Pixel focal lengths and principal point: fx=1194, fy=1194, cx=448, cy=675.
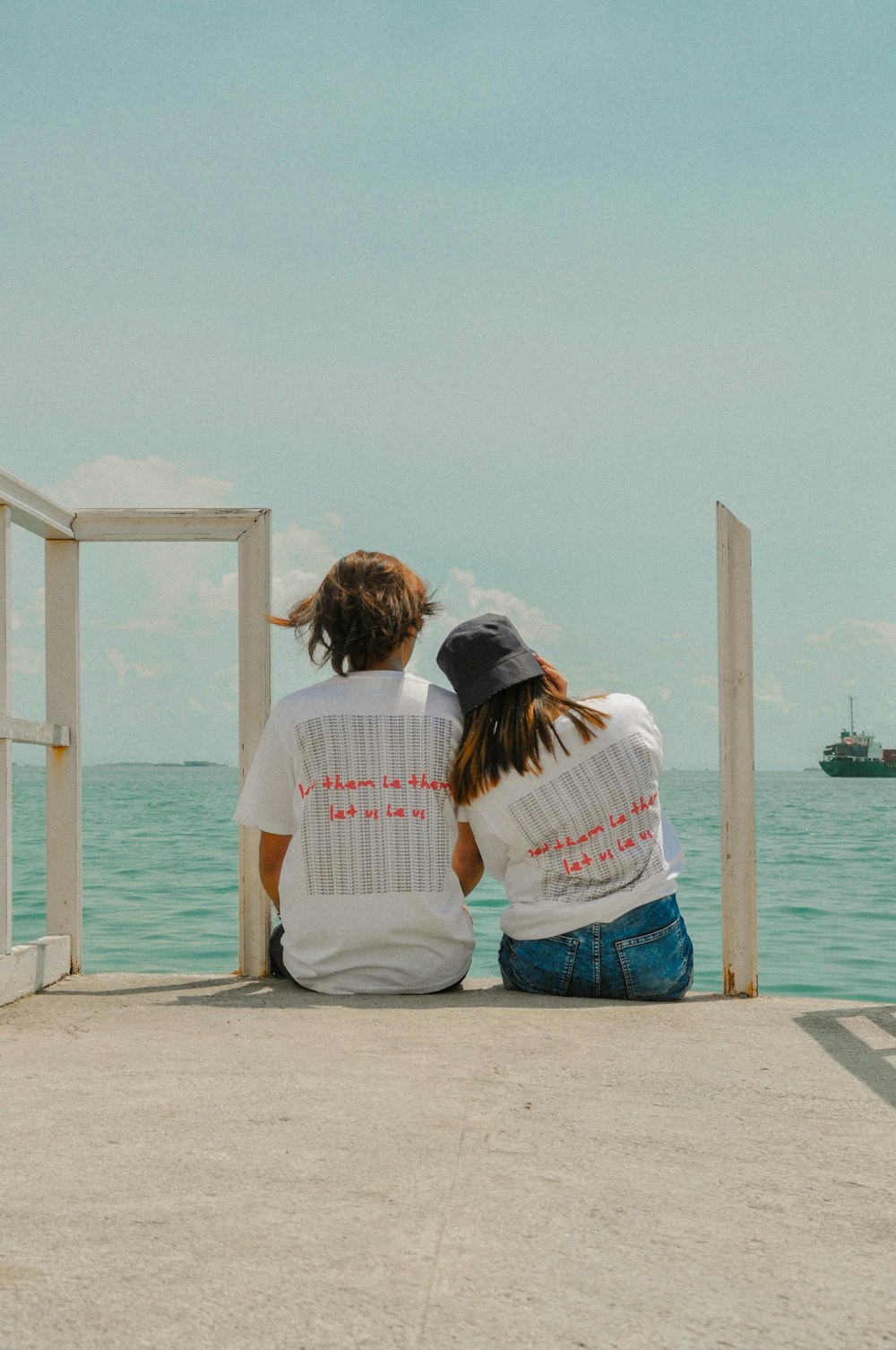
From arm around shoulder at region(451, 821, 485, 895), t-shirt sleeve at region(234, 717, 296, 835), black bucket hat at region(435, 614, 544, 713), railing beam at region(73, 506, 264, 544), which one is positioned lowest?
arm around shoulder at region(451, 821, 485, 895)

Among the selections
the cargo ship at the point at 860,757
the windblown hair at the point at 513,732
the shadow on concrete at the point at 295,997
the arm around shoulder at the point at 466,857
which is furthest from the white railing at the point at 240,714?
the cargo ship at the point at 860,757

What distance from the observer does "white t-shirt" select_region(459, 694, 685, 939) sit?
3182 mm

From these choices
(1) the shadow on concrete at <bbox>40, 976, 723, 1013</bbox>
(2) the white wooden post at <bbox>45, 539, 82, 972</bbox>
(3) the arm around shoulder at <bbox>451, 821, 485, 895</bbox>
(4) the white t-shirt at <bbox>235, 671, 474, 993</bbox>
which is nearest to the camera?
(1) the shadow on concrete at <bbox>40, 976, 723, 1013</bbox>

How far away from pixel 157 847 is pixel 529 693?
49.8 feet

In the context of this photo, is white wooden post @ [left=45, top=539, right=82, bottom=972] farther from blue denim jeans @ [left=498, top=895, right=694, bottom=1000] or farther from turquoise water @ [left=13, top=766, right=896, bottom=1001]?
blue denim jeans @ [left=498, top=895, right=694, bottom=1000]

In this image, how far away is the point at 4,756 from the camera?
10.8ft

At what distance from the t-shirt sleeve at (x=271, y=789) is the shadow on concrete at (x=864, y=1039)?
4.87ft

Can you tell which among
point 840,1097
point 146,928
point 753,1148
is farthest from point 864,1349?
point 146,928

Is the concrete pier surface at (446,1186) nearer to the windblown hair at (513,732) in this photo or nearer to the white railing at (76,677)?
the windblown hair at (513,732)

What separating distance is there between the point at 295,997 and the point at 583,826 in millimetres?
922

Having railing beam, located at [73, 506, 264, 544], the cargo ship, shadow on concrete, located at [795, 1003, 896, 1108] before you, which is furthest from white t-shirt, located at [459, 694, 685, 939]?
the cargo ship

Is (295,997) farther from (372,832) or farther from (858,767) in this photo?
(858,767)

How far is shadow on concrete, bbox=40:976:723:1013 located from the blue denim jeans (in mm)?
41

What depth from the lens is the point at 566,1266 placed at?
1457 mm
